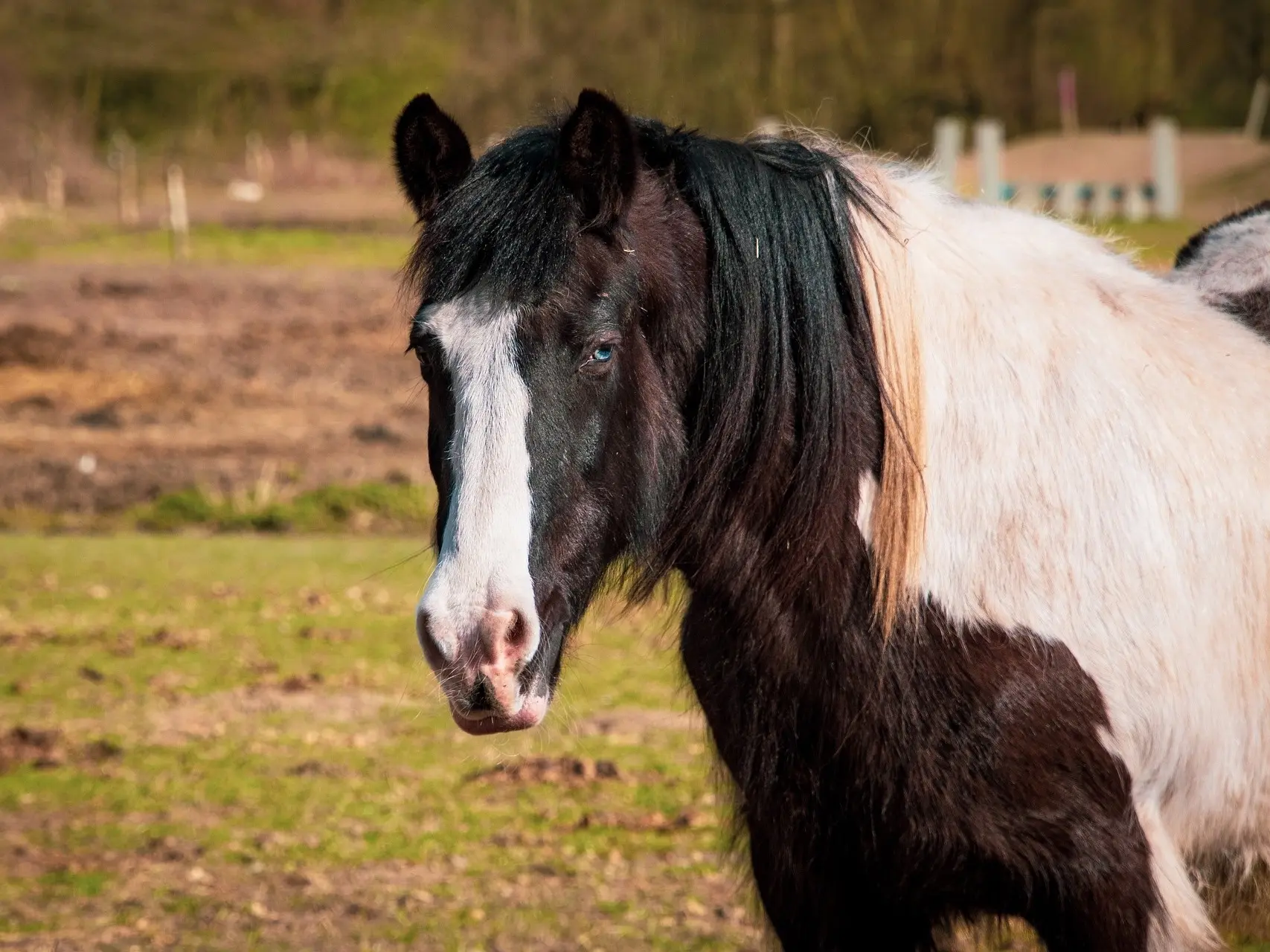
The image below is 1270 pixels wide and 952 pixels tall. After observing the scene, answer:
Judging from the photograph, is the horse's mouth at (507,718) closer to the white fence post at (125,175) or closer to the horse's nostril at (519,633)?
the horse's nostril at (519,633)

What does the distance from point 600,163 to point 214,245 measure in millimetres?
21274

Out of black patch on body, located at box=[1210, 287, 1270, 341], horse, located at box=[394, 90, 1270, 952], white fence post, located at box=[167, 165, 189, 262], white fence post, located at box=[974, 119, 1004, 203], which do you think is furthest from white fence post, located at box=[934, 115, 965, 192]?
horse, located at box=[394, 90, 1270, 952]

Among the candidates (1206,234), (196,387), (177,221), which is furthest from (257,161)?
(1206,234)

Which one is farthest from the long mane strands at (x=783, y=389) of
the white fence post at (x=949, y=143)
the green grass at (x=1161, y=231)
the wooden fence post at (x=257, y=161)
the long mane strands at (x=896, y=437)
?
the wooden fence post at (x=257, y=161)

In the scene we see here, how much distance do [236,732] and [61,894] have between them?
6.14 feet

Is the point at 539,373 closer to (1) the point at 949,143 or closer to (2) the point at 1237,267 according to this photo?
(2) the point at 1237,267

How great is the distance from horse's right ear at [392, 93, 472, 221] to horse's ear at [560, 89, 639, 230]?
0.77 feet

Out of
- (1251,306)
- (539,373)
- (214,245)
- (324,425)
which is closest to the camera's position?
(539,373)

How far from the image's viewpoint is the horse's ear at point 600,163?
2.68 metres

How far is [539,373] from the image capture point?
2.60 meters

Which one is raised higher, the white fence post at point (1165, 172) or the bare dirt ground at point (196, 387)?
the white fence post at point (1165, 172)

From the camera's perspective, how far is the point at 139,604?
29.5 ft

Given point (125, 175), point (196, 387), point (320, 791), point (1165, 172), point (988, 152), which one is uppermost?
point (125, 175)

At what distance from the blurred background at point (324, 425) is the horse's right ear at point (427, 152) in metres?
0.46
